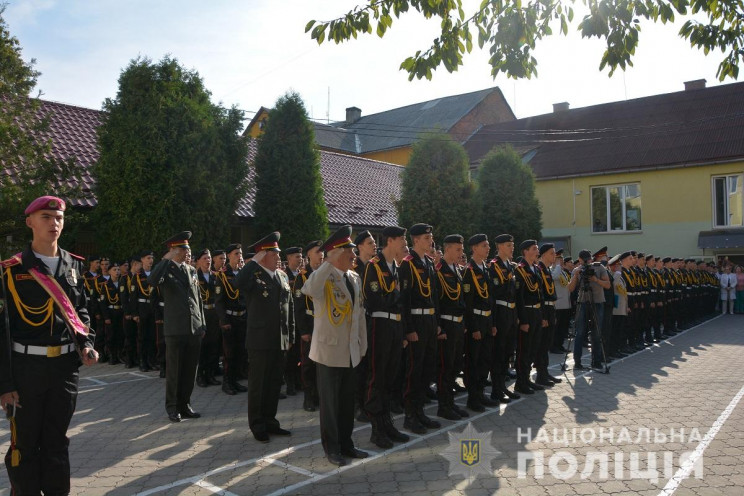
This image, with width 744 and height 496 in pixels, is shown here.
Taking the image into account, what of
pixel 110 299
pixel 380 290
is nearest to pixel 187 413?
pixel 380 290

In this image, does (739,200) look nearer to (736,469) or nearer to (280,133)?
(280,133)

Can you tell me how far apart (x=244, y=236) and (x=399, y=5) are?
1234 centimetres

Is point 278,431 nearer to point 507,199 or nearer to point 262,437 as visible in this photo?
point 262,437

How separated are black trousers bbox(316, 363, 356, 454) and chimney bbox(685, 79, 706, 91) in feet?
95.8

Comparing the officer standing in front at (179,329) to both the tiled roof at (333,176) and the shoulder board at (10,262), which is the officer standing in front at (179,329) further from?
the tiled roof at (333,176)

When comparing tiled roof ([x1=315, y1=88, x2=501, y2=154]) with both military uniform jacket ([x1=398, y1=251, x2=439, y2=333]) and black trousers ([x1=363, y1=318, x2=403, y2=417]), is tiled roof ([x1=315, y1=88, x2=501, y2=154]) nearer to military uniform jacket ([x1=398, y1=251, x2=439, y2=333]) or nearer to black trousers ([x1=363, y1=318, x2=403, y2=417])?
military uniform jacket ([x1=398, y1=251, x2=439, y2=333])

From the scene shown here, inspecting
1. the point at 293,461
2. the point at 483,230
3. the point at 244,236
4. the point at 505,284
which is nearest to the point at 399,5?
the point at 505,284

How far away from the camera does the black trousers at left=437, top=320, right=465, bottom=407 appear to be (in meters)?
6.83

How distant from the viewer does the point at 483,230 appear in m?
20.5

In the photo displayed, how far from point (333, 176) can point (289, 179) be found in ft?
29.4

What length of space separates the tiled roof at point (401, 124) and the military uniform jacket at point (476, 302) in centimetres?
3012

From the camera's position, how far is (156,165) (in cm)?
1216

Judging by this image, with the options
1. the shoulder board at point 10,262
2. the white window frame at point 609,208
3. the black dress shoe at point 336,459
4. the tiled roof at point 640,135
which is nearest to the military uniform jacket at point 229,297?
the black dress shoe at point 336,459

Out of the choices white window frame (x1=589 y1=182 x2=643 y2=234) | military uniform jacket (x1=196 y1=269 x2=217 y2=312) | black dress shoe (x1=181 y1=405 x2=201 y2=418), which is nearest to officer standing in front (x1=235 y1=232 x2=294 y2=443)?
black dress shoe (x1=181 y1=405 x2=201 y2=418)
